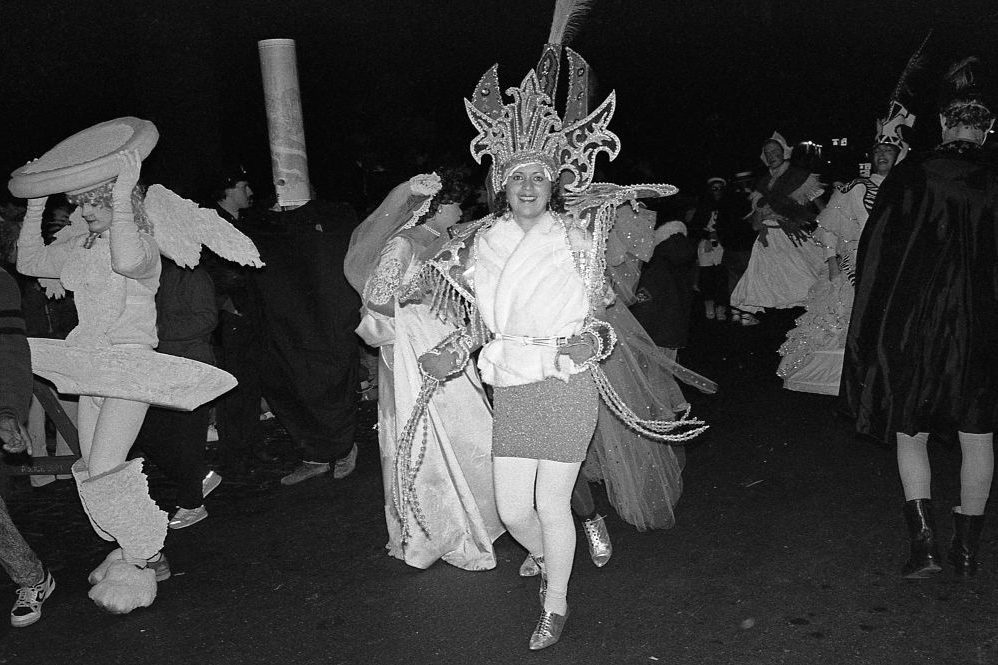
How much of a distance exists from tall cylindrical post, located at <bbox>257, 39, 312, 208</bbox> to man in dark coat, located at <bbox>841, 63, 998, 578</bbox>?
4.50 m

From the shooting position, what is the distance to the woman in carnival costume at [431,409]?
4879mm

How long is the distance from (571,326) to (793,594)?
1.61 meters

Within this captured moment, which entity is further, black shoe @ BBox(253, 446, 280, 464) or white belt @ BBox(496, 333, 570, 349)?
black shoe @ BBox(253, 446, 280, 464)

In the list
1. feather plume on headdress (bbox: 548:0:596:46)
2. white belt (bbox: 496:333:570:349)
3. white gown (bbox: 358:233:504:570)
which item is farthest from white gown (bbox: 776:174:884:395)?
white belt (bbox: 496:333:570:349)

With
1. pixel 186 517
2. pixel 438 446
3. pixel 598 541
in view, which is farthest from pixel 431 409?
pixel 186 517

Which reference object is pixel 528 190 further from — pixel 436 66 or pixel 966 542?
pixel 436 66

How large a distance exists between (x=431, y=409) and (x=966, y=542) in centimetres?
251

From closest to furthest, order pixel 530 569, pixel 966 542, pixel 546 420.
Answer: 1. pixel 546 420
2. pixel 966 542
3. pixel 530 569

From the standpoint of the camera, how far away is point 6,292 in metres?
4.32

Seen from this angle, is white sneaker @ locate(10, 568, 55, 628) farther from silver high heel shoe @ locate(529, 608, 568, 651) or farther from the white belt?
the white belt

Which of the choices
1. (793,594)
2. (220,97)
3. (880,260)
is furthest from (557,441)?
(220,97)

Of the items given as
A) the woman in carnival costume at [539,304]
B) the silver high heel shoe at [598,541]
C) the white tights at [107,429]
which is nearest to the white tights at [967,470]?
the woman in carnival costume at [539,304]

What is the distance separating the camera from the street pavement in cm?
393

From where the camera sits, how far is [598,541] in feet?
15.6
